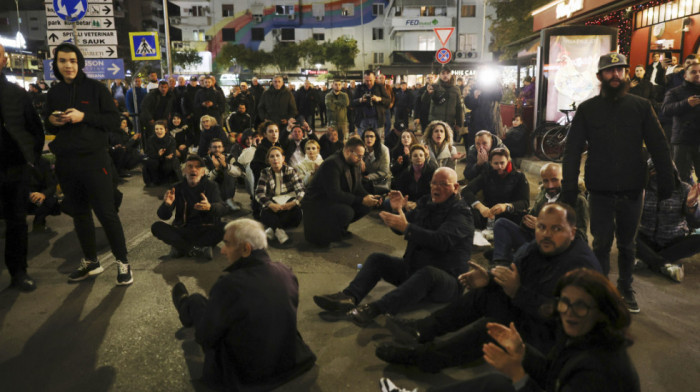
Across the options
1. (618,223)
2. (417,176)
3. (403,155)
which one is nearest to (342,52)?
(403,155)

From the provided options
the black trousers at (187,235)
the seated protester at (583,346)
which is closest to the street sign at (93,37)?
the black trousers at (187,235)

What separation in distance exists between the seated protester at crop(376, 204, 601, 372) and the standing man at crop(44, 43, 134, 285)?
3.04 m

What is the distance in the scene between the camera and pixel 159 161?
10469 mm

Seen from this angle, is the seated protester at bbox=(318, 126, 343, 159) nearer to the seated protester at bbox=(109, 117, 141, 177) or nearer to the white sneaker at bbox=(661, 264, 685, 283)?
the seated protester at bbox=(109, 117, 141, 177)

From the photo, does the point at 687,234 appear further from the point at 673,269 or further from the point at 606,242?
the point at 606,242

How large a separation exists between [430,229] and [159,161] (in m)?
7.45

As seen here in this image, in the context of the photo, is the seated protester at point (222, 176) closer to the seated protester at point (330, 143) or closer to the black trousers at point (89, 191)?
the seated protester at point (330, 143)

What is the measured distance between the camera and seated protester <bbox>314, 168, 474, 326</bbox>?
4.09 m

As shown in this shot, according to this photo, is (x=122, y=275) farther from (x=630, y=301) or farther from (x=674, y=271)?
(x=674, y=271)

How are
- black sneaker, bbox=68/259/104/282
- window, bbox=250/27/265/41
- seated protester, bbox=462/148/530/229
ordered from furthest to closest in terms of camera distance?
1. window, bbox=250/27/265/41
2. seated protester, bbox=462/148/530/229
3. black sneaker, bbox=68/259/104/282

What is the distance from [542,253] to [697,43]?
14.2 meters

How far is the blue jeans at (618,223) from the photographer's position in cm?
434

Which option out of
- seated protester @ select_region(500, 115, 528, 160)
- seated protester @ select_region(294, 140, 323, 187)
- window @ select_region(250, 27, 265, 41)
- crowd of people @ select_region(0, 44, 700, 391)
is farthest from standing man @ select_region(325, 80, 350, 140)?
window @ select_region(250, 27, 265, 41)

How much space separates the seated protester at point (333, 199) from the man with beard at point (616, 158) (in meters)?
2.65
